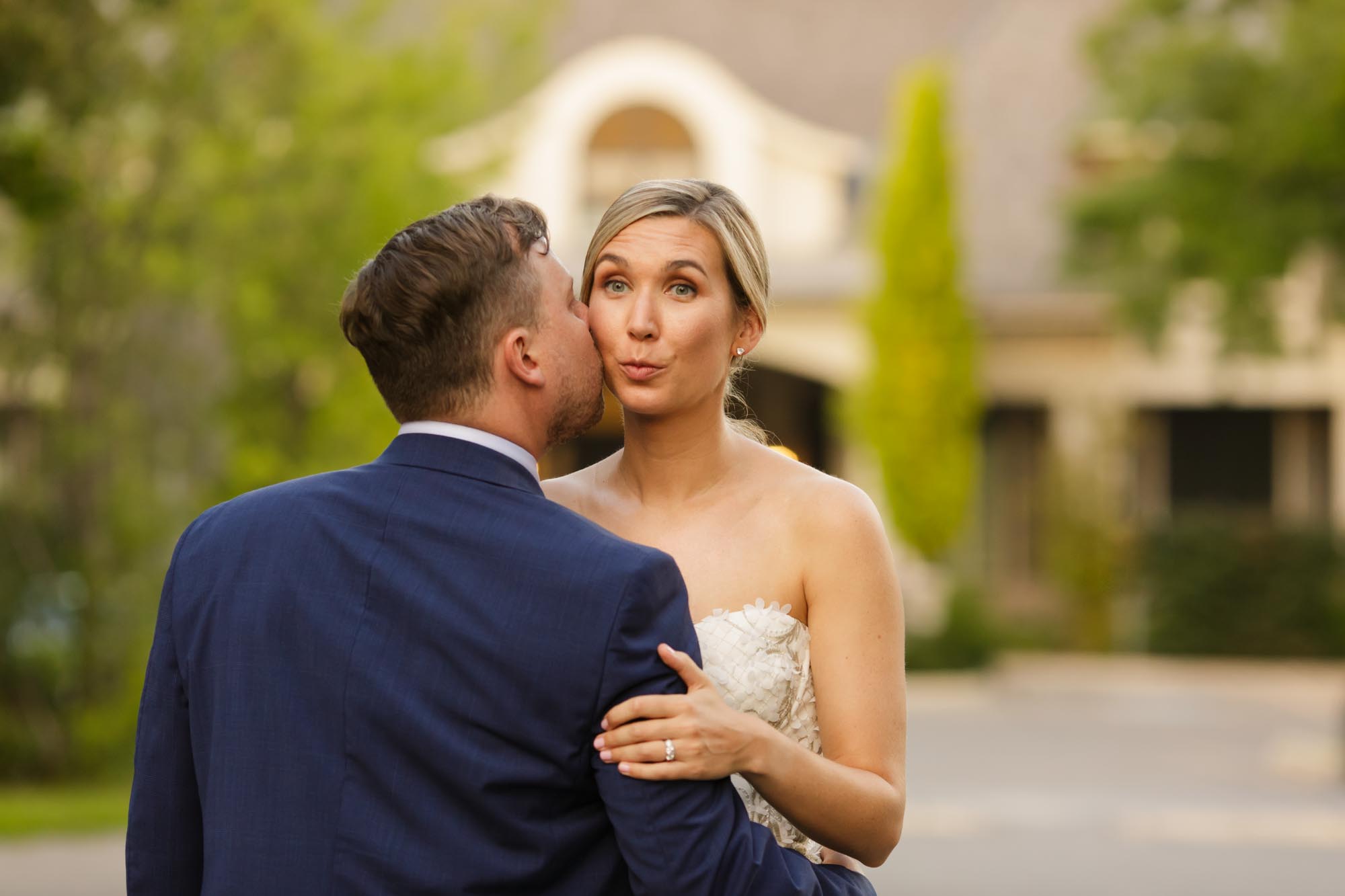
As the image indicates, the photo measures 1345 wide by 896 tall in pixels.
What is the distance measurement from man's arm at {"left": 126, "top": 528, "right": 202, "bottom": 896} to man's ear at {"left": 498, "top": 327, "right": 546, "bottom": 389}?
537 mm

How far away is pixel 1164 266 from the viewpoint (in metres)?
15.1

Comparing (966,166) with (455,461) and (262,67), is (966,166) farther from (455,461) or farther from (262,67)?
(455,461)

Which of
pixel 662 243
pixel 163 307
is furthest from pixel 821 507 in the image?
pixel 163 307

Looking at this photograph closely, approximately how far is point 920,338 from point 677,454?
18.0 meters

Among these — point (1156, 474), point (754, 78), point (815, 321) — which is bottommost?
point (1156, 474)

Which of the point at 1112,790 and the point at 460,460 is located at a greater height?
the point at 460,460

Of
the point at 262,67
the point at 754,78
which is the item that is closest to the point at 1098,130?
the point at 754,78

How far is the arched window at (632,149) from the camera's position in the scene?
78.4 ft

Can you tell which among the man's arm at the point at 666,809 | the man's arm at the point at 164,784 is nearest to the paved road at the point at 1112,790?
the man's arm at the point at 164,784

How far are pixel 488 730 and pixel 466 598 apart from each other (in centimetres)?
18

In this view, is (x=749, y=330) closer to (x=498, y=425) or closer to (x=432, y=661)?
(x=498, y=425)

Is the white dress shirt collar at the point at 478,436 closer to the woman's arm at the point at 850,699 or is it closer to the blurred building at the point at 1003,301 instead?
the woman's arm at the point at 850,699

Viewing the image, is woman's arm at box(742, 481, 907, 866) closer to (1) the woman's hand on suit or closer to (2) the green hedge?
(1) the woman's hand on suit

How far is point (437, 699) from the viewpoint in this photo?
221cm
